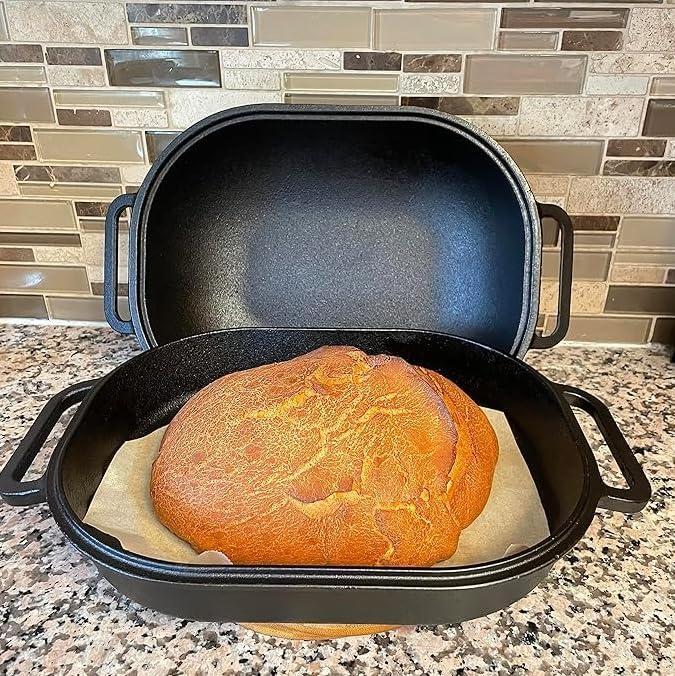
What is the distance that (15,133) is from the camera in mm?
856

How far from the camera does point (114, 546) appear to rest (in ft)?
1.50

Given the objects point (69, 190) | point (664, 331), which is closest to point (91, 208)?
point (69, 190)

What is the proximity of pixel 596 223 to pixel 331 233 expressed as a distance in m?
0.35

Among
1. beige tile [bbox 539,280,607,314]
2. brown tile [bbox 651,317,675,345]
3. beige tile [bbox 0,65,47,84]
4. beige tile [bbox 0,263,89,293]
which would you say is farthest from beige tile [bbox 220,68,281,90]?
brown tile [bbox 651,317,675,345]

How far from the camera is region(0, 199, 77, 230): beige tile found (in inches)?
35.4

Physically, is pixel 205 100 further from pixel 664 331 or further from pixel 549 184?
pixel 664 331

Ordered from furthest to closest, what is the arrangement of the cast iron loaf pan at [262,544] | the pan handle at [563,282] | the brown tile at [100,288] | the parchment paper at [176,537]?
1. the brown tile at [100,288]
2. the pan handle at [563,282]
3. the parchment paper at [176,537]
4. the cast iron loaf pan at [262,544]

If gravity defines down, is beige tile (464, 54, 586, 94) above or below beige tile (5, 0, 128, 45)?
below

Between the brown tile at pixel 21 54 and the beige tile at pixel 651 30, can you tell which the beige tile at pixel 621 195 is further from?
the brown tile at pixel 21 54

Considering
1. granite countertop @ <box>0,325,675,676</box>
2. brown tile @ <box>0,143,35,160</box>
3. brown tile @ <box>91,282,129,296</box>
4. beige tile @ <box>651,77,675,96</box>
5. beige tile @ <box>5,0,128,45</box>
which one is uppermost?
beige tile @ <box>5,0,128,45</box>

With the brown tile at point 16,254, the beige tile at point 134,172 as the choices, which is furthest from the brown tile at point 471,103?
the brown tile at point 16,254

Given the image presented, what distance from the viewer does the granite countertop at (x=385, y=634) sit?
0.49m

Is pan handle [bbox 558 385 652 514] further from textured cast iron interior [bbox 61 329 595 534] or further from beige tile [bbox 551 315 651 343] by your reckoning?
beige tile [bbox 551 315 651 343]

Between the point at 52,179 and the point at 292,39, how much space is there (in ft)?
1.22
